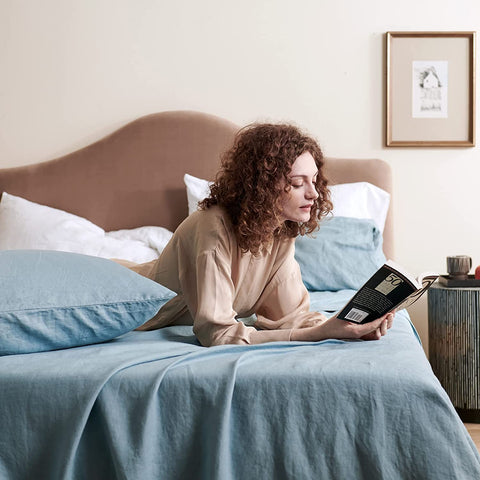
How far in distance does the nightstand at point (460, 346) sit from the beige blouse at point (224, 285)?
941 mm

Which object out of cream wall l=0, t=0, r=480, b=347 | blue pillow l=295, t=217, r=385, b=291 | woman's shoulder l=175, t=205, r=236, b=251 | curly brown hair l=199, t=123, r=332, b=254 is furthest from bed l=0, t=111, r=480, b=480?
cream wall l=0, t=0, r=480, b=347

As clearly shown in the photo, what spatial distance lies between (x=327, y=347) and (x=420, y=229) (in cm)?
171

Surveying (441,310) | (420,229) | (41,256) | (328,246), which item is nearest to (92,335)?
(41,256)

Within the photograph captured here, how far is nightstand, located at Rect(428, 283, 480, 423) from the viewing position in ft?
8.00

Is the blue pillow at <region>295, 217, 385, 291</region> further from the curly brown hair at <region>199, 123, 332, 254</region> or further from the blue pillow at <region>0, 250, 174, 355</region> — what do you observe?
the blue pillow at <region>0, 250, 174, 355</region>

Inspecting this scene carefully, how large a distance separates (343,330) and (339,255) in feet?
3.25

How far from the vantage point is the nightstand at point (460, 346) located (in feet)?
8.00

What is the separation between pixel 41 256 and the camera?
1653 mm

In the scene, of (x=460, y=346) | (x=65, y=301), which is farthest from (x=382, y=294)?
(x=460, y=346)

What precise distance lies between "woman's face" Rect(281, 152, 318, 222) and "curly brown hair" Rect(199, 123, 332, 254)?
0.6 inches

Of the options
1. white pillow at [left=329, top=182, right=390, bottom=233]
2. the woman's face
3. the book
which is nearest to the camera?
the book

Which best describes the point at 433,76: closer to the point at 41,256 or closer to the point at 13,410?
the point at 41,256

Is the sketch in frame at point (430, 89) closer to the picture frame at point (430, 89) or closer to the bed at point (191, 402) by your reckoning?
the picture frame at point (430, 89)

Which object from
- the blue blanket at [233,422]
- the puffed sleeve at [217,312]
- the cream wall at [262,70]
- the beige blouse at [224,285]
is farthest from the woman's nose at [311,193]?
the cream wall at [262,70]
